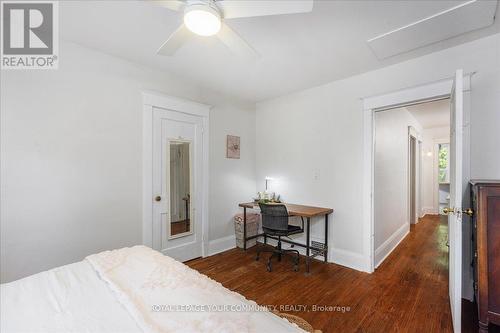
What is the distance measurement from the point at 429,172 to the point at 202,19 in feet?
24.3

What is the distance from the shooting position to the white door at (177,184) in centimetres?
288

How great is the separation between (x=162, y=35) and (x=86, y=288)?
6.91 feet

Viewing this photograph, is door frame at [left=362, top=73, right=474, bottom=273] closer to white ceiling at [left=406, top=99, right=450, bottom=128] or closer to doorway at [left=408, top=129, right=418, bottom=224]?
white ceiling at [left=406, top=99, right=450, bottom=128]

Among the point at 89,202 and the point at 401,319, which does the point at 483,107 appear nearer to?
the point at 401,319

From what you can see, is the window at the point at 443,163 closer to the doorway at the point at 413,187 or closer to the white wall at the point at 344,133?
the doorway at the point at 413,187

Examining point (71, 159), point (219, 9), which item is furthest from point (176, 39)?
point (71, 159)

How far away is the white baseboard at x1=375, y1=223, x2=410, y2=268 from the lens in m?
3.13

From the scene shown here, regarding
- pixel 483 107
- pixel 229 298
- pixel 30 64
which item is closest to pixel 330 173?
pixel 483 107

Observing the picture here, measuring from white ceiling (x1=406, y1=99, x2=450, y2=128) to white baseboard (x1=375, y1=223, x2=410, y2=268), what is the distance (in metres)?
2.22

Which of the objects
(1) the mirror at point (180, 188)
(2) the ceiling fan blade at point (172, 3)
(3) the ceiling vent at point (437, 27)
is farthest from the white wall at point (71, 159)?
(3) the ceiling vent at point (437, 27)

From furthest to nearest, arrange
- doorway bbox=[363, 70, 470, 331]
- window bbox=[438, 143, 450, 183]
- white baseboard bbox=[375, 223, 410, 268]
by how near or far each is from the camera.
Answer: window bbox=[438, 143, 450, 183] < white baseboard bbox=[375, 223, 410, 268] < doorway bbox=[363, 70, 470, 331]

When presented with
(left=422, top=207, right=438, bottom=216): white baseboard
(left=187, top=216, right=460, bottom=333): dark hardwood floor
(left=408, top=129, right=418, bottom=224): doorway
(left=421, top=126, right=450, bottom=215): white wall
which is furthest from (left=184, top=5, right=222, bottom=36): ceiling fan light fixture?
(left=422, top=207, right=438, bottom=216): white baseboard

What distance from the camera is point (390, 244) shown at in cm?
357

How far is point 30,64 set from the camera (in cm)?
204
